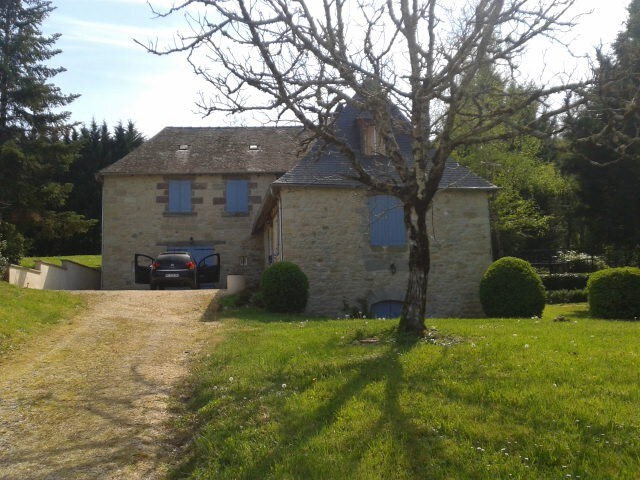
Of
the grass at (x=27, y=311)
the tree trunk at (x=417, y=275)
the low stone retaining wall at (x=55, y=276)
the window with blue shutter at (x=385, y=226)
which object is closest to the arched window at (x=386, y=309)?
the window with blue shutter at (x=385, y=226)

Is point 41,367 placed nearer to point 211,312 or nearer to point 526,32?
point 211,312

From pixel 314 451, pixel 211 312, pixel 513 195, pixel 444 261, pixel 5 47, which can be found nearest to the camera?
pixel 314 451

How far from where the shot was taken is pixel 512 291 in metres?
14.6

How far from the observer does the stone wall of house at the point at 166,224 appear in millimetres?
23531

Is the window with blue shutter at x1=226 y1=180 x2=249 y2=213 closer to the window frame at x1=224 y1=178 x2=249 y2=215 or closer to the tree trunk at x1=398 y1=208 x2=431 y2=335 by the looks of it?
the window frame at x1=224 y1=178 x2=249 y2=215

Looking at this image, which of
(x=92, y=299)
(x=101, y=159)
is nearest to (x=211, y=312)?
(x=92, y=299)

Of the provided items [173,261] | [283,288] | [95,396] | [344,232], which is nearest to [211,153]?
[173,261]

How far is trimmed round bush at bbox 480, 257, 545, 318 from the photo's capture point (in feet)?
47.4

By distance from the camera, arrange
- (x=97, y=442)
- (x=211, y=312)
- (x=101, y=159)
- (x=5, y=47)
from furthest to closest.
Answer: (x=101, y=159) → (x=5, y=47) → (x=211, y=312) → (x=97, y=442)

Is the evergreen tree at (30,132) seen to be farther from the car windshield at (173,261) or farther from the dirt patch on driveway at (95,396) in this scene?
the dirt patch on driveway at (95,396)

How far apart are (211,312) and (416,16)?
849 centimetres

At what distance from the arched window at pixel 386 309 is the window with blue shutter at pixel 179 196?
10561mm

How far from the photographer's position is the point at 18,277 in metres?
17.3

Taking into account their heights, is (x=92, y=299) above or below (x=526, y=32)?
below
